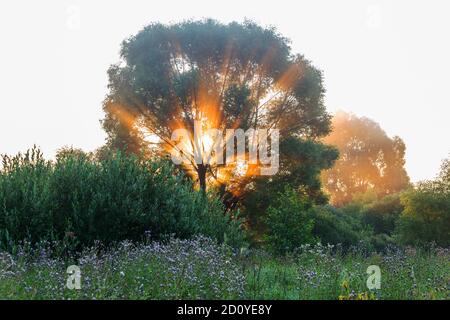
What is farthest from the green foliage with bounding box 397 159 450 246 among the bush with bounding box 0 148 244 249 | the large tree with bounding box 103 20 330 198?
the bush with bounding box 0 148 244 249

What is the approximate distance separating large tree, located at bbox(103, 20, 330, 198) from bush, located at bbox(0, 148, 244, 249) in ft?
54.9

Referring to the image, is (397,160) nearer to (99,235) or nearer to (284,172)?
(284,172)

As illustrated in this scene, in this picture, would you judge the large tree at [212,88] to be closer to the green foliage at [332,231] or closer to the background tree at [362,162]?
the green foliage at [332,231]

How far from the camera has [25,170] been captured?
16.3 meters

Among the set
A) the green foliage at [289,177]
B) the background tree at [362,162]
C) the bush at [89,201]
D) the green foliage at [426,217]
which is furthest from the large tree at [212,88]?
the background tree at [362,162]

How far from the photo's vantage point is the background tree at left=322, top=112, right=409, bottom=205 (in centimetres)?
7075

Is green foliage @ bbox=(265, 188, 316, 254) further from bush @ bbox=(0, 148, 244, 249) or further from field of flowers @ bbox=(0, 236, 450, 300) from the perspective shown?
field of flowers @ bbox=(0, 236, 450, 300)

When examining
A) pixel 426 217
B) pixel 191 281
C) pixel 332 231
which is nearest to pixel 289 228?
pixel 332 231

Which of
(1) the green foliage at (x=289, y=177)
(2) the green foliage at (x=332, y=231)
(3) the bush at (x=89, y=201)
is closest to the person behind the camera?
(3) the bush at (x=89, y=201)

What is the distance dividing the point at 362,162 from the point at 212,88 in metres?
41.3

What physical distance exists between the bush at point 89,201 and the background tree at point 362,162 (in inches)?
2193

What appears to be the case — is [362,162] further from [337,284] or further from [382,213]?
[337,284]

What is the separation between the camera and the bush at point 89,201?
49.4 feet

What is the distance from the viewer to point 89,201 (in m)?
16.0
